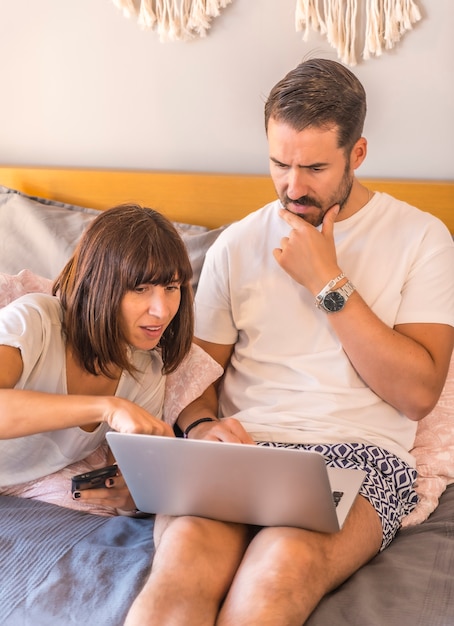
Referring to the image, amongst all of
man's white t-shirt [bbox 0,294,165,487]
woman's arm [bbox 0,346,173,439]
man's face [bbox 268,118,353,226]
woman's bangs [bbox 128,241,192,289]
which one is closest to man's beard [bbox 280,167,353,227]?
man's face [bbox 268,118,353,226]

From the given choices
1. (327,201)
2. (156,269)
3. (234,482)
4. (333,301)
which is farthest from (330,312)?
(234,482)

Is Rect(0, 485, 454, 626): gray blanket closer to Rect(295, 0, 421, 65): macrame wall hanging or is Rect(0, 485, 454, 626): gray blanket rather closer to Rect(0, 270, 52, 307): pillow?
Rect(0, 270, 52, 307): pillow

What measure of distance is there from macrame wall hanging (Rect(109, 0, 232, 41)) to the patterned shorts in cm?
115

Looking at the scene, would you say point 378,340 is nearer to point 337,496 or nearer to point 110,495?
point 337,496

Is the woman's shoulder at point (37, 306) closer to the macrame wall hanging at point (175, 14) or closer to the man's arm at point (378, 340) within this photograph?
the man's arm at point (378, 340)

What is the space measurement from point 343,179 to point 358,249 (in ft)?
0.47

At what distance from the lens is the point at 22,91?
8.07 feet

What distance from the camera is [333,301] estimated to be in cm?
159

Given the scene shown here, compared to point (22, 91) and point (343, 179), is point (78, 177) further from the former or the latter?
point (343, 179)

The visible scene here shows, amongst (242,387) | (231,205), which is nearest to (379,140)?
(231,205)

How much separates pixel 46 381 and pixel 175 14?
1.13m

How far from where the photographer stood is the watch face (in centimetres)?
158

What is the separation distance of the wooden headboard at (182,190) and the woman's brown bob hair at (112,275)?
0.63 metres

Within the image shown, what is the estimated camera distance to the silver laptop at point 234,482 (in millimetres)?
1224
